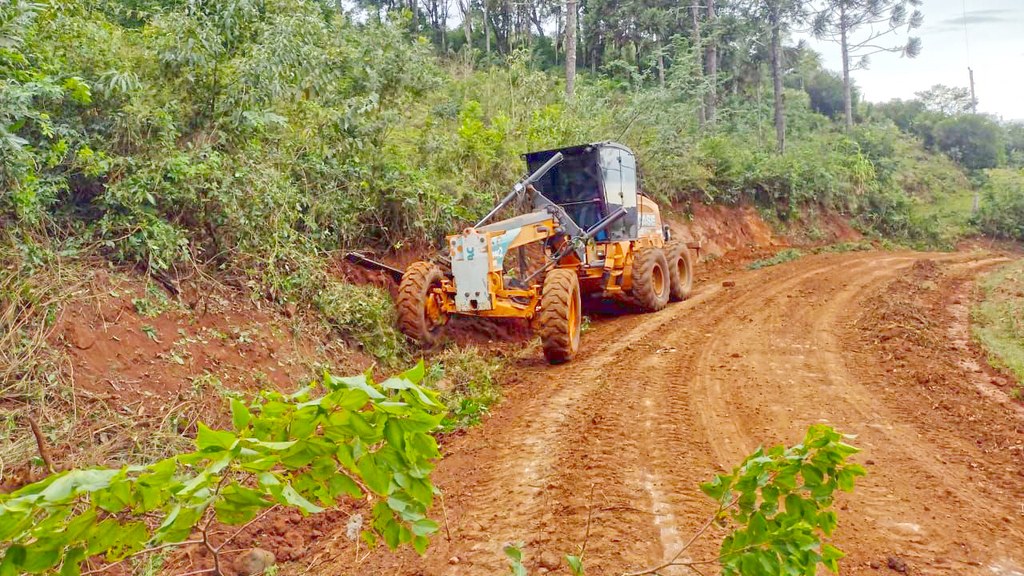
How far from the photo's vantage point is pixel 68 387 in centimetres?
491

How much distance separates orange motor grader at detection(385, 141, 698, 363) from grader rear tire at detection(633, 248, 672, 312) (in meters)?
0.02

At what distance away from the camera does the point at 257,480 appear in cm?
130

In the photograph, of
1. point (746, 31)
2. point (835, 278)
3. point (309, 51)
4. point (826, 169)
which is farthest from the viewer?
point (746, 31)

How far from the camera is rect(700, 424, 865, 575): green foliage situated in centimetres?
169

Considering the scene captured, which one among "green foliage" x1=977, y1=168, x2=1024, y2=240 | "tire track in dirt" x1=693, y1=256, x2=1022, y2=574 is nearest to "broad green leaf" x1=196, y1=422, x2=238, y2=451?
"tire track in dirt" x1=693, y1=256, x2=1022, y2=574

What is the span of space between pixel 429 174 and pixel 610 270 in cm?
347

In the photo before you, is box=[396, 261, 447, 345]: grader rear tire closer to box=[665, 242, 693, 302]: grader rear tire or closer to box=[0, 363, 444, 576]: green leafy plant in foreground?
box=[665, 242, 693, 302]: grader rear tire

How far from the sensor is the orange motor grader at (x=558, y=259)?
8.41 meters

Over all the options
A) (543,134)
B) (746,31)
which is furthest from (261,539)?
(746,31)

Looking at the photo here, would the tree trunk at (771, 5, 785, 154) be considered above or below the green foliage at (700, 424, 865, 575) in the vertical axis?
above

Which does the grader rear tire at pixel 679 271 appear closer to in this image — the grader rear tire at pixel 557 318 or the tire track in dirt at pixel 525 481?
the grader rear tire at pixel 557 318

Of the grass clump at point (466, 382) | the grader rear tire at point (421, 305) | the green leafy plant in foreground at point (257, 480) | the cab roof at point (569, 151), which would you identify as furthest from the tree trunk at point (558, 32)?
the green leafy plant in foreground at point (257, 480)

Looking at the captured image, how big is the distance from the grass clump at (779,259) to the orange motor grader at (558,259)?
5684 millimetres

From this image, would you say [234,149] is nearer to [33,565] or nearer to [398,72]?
[398,72]
